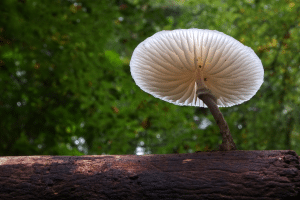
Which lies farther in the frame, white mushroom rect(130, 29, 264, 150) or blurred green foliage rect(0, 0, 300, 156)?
blurred green foliage rect(0, 0, 300, 156)

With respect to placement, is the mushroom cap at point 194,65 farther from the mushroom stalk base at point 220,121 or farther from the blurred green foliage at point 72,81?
the blurred green foliage at point 72,81

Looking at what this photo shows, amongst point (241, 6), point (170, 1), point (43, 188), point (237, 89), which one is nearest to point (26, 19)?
point (43, 188)

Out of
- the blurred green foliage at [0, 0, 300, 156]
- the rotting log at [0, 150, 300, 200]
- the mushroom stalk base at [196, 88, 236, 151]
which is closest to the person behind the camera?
the rotting log at [0, 150, 300, 200]

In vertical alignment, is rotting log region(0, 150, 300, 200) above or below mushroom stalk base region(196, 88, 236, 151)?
below

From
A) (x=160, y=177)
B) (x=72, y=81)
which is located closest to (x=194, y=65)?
(x=160, y=177)

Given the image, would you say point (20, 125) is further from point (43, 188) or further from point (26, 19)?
point (43, 188)

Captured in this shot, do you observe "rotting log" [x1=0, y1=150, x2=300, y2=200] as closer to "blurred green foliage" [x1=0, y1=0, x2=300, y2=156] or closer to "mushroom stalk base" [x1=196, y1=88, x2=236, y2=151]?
"mushroom stalk base" [x1=196, y1=88, x2=236, y2=151]

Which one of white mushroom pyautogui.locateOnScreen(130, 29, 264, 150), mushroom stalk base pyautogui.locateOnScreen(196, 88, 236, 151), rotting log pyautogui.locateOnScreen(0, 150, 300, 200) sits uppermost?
white mushroom pyautogui.locateOnScreen(130, 29, 264, 150)

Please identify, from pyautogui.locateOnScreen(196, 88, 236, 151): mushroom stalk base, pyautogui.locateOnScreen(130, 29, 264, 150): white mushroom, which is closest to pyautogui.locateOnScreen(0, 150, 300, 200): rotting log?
pyautogui.locateOnScreen(196, 88, 236, 151): mushroom stalk base
